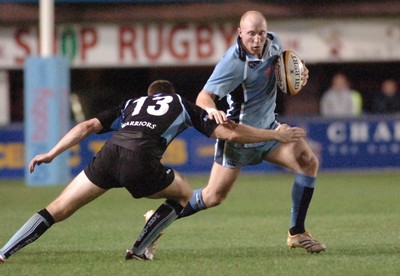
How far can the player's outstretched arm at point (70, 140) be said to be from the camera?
26.9 feet

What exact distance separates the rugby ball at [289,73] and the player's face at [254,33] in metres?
0.22

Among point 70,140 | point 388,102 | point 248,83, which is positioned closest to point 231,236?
point 248,83

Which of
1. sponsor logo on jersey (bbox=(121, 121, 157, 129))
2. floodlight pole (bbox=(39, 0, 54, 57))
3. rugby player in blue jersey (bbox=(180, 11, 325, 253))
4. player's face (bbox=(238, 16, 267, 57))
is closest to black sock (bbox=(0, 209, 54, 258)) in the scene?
sponsor logo on jersey (bbox=(121, 121, 157, 129))

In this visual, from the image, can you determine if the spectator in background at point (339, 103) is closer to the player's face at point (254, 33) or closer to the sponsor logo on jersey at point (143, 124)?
the player's face at point (254, 33)

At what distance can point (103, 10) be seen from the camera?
2239 cm

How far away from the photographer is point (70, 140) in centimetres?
829

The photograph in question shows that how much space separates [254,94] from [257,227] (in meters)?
2.45

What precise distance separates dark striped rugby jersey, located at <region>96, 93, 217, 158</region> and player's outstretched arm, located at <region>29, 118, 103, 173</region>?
0.07 metres

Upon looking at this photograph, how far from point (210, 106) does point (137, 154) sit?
2.65ft

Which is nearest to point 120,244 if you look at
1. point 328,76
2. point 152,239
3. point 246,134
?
point 152,239

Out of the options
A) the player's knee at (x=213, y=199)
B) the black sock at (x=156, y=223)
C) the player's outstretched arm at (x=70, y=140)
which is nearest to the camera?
the player's outstretched arm at (x=70, y=140)

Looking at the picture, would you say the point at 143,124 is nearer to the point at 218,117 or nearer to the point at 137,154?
the point at 137,154

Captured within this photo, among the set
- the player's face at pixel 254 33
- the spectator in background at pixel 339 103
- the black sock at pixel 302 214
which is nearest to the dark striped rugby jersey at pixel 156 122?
the player's face at pixel 254 33

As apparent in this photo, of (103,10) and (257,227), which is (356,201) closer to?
(257,227)
